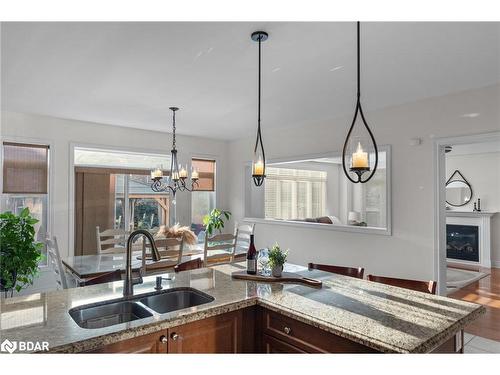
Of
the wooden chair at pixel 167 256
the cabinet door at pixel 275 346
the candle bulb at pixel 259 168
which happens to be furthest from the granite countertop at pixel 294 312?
the wooden chair at pixel 167 256

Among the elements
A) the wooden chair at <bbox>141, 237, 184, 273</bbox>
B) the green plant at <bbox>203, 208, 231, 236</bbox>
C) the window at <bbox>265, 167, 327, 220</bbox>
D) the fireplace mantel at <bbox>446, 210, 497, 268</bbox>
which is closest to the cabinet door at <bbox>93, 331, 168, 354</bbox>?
the wooden chair at <bbox>141, 237, 184, 273</bbox>

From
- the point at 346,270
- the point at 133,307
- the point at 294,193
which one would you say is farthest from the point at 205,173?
the point at 133,307

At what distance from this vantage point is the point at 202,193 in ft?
21.5

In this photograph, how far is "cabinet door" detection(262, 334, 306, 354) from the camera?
66.2 inches

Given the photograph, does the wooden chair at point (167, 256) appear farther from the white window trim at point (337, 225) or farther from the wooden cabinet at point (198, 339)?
the white window trim at point (337, 225)

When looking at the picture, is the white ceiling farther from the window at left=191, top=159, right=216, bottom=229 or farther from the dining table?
the window at left=191, top=159, right=216, bottom=229

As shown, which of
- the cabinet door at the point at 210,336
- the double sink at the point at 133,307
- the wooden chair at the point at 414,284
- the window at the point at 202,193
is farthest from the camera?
the window at the point at 202,193

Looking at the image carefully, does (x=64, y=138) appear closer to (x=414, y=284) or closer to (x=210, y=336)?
(x=210, y=336)

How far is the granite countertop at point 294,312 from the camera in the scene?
1357mm

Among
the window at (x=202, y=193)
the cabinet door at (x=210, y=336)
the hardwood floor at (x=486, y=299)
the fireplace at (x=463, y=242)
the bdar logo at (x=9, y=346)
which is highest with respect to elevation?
the window at (x=202, y=193)

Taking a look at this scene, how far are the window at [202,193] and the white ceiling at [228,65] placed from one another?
212 centimetres

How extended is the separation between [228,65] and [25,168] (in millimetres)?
3479
